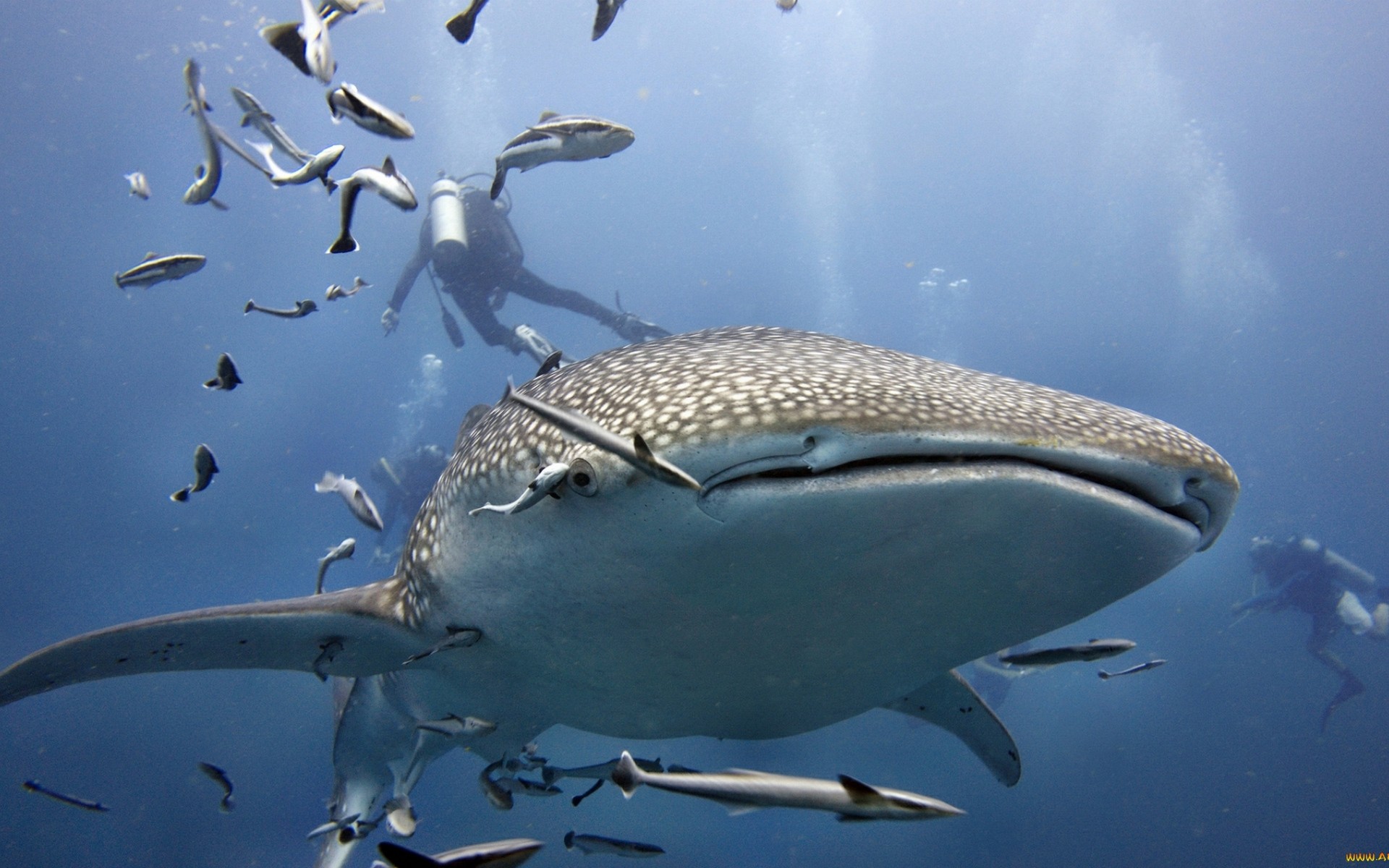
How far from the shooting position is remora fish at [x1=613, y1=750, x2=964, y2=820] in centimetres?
123

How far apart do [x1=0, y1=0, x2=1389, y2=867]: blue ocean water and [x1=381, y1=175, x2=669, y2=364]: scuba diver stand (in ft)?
56.7

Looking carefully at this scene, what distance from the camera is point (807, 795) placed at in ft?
4.18

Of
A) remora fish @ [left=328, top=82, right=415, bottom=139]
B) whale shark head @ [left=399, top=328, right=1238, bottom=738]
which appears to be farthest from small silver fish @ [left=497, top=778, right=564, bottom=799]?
remora fish @ [left=328, top=82, right=415, bottom=139]

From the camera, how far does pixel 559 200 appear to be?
5019cm

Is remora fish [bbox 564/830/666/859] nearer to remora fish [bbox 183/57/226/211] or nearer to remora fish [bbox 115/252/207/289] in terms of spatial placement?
remora fish [bbox 115/252/207/289]

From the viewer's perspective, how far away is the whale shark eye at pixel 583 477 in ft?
5.52

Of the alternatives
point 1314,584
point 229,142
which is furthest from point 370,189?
→ point 1314,584

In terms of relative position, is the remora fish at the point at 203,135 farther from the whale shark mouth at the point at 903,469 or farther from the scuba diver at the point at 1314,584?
the scuba diver at the point at 1314,584

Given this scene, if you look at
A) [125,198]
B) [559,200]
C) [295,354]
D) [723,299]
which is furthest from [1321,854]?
[125,198]

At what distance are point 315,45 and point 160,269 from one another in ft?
8.05

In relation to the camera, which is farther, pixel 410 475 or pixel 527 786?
pixel 410 475

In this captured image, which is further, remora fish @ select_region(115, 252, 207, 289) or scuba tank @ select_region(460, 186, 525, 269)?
scuba tank @ select_region(460, 186, 525, 269)

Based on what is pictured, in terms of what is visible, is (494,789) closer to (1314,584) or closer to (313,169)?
(313,169)

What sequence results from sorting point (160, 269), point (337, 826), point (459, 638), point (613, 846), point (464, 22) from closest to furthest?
1. point (459, 638)
2. point (464, 22)
3. point (613, 846)
4. point (337, 826)
5. point (160, 269)
